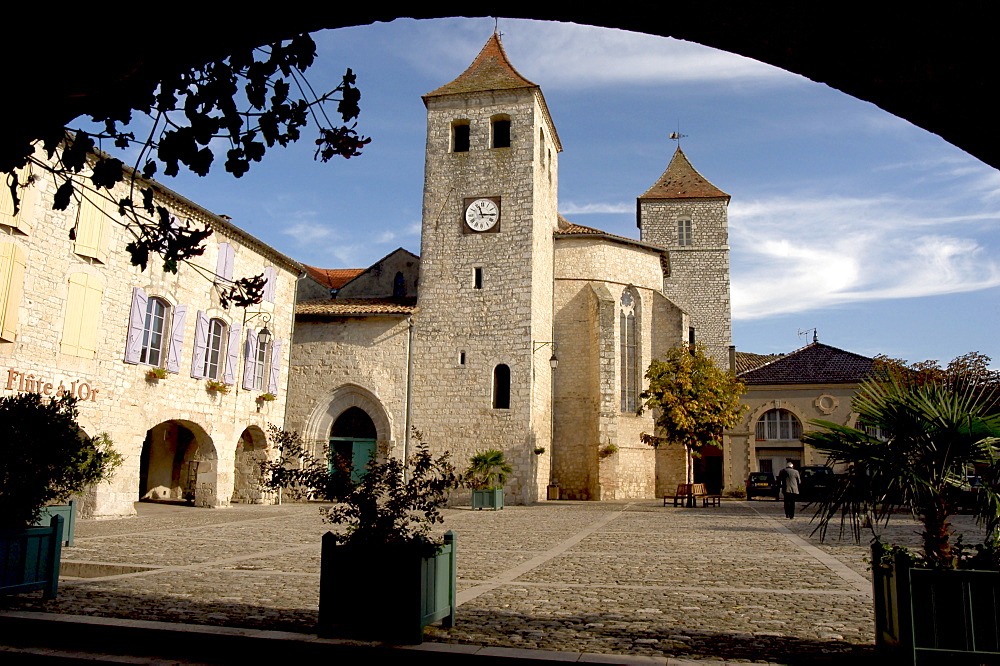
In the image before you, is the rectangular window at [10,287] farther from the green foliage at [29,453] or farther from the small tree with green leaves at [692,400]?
the small tree with green leaves at [692,400]

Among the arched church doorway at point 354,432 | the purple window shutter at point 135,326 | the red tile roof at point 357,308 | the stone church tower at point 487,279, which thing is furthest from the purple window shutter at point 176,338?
the stone church tower at point 487,279

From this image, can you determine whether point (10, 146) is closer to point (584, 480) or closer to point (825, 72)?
point (825, 72)

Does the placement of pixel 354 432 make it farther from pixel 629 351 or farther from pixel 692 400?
pixel 692 400

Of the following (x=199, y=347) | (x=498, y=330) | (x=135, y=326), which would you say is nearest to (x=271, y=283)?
(x=199, y=347)

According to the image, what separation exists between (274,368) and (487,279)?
7395 millimetres

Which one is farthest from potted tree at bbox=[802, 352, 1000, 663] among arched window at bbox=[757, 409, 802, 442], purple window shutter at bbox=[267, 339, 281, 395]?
arched window at bbox=[757, 409, 802, 442]

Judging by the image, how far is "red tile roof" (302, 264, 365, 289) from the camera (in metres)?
33.3

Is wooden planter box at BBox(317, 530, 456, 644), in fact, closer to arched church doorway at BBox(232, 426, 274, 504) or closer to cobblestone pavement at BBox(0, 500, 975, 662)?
cobblestone pavement at BBox(0, 500, 975, 662)

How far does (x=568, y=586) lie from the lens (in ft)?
25.9

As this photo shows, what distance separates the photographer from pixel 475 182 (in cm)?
2677

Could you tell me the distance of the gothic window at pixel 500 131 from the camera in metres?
27.2

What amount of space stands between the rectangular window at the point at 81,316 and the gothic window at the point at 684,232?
3486 centimetres

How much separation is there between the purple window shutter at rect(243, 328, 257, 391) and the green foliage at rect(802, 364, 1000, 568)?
744 inches

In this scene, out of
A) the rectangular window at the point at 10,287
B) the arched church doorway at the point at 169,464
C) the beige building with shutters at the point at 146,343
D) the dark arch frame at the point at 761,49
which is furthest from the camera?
the arched church doorway at the point at 169,464
